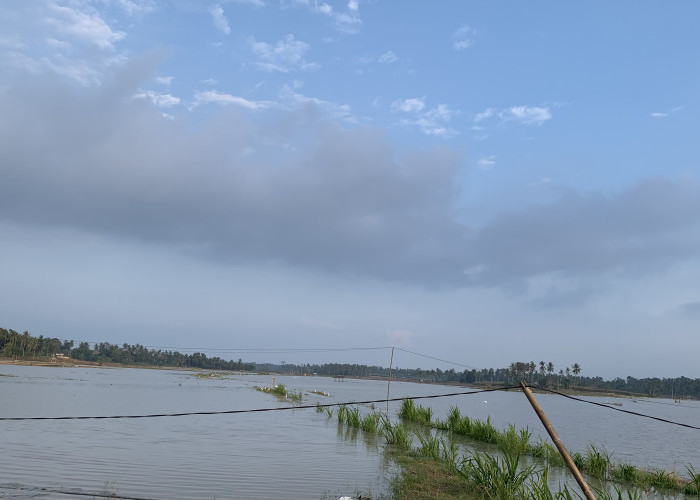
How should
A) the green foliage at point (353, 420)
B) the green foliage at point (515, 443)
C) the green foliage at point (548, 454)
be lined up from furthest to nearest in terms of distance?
the green foliage at point (353, 420) < the green foliage at point (515, 443) < the green foliage at point (548, 454)

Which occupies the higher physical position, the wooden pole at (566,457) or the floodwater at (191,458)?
the wooden pole at (566,457)

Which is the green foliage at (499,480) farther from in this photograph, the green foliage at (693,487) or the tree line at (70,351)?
the tree line at (70,351)

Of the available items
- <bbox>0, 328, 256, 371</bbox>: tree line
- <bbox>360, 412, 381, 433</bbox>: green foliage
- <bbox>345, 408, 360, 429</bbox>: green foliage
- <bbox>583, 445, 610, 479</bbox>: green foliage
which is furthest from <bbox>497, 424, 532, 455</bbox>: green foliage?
<bbox>0, 328, 256, 371</bbox>: tree line

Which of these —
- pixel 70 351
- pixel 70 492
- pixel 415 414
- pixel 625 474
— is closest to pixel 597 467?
pixel 625 474

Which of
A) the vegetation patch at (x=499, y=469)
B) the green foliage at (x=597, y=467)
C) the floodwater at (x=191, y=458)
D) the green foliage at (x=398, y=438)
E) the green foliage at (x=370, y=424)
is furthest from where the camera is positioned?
the green foliage at (x=370, y=424)

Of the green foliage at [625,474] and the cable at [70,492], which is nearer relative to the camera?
the cable at [70,492]

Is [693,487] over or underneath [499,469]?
underneath

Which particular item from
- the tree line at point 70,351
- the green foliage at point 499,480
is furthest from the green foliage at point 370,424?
the tree line at point 70,351

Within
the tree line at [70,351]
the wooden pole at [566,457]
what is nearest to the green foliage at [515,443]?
the wooden pole at [566,457]

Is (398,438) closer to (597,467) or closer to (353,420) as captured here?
(597,467)

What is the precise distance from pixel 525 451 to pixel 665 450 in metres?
15.8

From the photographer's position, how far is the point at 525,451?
19.8 metres

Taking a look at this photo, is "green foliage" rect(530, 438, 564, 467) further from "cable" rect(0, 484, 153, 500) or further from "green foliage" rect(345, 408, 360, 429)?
"cable" rect(0, 484, 153, 500)

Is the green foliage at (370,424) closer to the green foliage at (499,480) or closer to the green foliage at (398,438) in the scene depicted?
the green foliage at (398,438)
